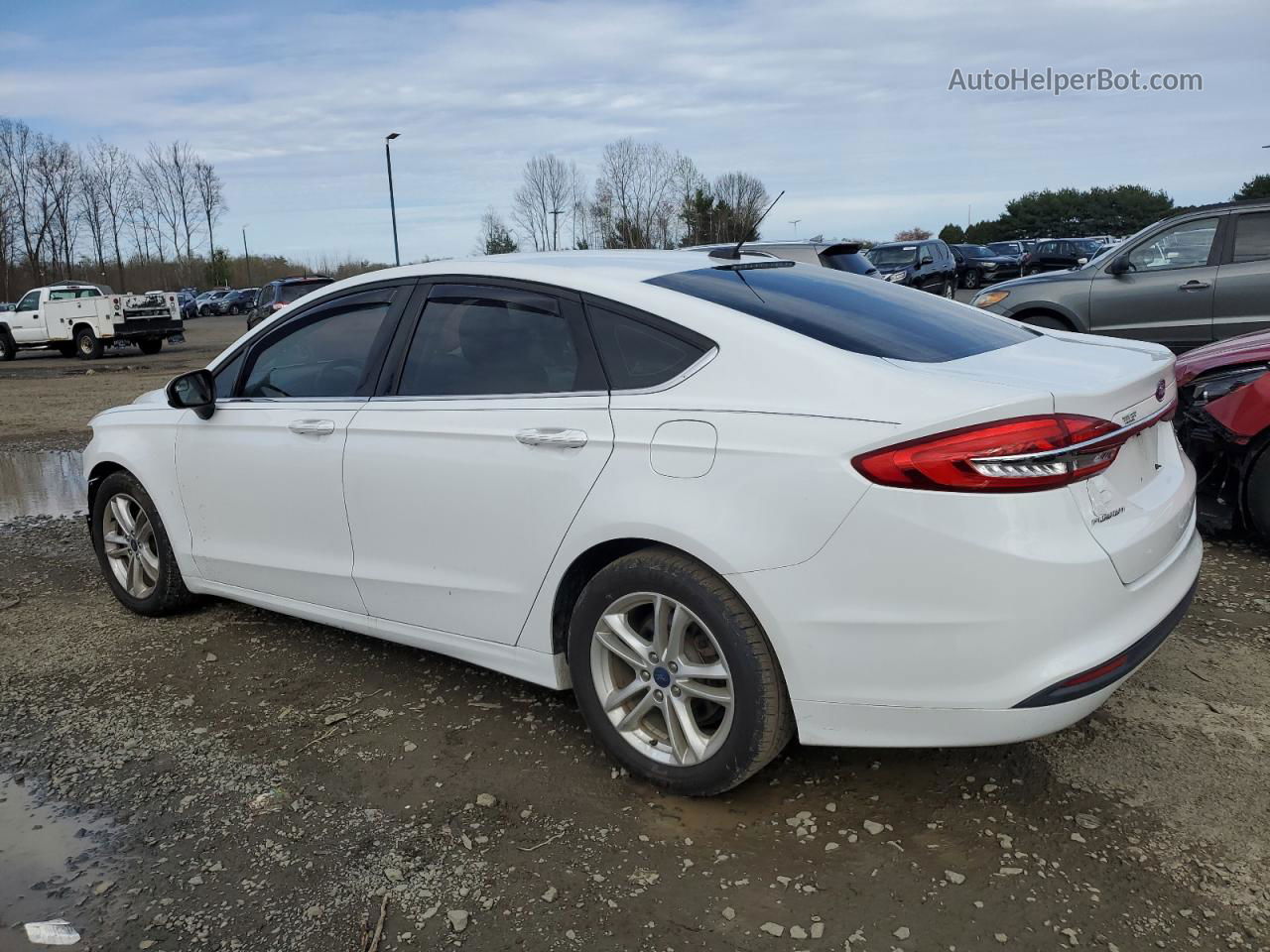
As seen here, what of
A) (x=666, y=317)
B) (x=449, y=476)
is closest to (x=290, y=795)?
(x=449, y=476)

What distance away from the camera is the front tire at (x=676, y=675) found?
2789mm

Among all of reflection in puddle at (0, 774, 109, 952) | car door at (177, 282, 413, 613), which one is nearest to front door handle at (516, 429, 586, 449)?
car door at (177, 282, 413, 613)

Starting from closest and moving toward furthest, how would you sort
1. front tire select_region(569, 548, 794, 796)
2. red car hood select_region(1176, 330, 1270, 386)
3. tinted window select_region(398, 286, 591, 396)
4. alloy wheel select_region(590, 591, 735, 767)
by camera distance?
front tire select_region(569, 548, 794, 796) < alloy wheel select_region(590, 591, 735, 767) < tinted window select_region(398, 286, 591, 396) < red car hood select_region(1176, 330, 1270, 386)

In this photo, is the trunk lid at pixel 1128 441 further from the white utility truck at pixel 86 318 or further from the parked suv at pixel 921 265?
the white utility truck at pixel 86 318

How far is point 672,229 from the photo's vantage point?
5869cm

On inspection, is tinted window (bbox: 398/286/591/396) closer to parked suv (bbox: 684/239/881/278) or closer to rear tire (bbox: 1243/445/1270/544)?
rear tire (bbox: 1243/445/1270/544)

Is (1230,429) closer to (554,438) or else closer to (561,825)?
(554,438)

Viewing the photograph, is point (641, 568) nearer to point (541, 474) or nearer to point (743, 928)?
point (541, 474)

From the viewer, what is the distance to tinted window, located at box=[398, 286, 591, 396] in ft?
10.8

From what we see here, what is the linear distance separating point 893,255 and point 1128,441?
82.2 ft

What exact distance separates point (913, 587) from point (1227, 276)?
7688 millimetres

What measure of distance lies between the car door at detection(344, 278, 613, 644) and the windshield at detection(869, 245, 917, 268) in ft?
76.6

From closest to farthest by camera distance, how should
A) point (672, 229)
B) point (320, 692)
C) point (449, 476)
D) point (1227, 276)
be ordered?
1. point (449, 476)
2. point (320, 692)
3. point (1227, 276)
4. point (672, 229)

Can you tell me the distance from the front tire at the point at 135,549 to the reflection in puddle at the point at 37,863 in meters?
1.50
